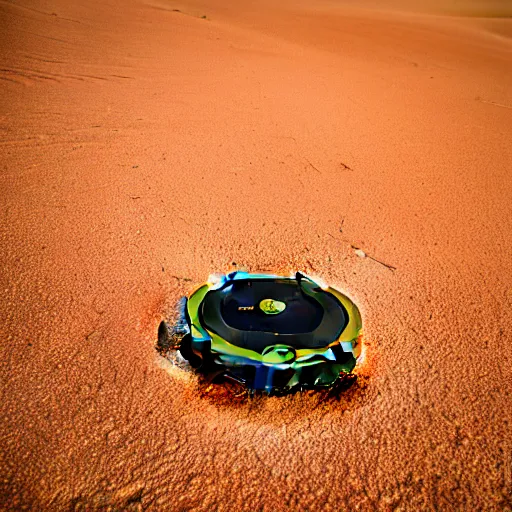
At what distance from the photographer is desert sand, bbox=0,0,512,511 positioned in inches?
43.3

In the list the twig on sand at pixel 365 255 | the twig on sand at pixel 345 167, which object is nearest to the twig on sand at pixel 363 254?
the twig on sand at pixel 365 255

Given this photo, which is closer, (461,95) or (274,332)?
(274,332)

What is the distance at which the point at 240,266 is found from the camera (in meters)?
1.75

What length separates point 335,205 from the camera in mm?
2264

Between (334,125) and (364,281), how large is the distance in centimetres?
192

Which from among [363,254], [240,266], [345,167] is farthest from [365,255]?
[345,167]

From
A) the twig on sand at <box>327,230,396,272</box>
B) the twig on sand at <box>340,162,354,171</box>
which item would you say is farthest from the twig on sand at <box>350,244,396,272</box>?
the twig on sand at <box>340,162,354,171</box>

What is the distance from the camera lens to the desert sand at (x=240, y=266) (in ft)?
3.61

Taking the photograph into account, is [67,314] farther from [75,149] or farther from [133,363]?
[75,149]

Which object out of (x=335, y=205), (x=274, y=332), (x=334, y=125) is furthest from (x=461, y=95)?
(x=274, y=332)

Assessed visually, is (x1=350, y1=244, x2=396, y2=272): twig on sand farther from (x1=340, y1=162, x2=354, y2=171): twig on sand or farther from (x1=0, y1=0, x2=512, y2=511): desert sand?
(x1=340, y1=162, x2=354, y2=171): twig on sand

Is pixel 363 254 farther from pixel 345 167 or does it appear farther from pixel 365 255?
pixel 345 167

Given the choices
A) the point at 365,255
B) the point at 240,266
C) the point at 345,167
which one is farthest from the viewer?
the point at 345,167

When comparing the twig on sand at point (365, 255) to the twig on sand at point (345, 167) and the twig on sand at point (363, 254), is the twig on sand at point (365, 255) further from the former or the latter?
the twig on sand at point (345, 167)
